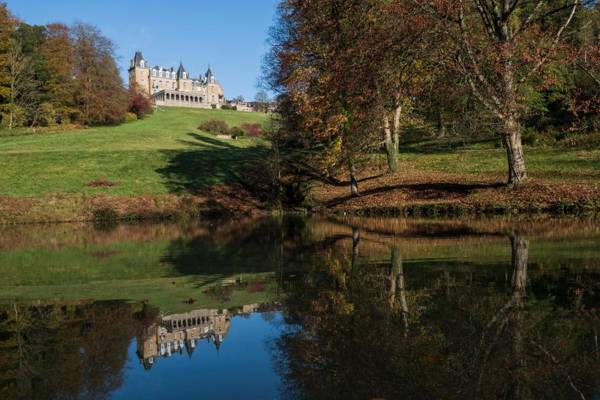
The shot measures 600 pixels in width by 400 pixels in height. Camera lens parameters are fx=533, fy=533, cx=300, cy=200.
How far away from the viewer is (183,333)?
285 inches

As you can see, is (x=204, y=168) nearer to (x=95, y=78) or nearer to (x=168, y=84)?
(x=95, y=78)

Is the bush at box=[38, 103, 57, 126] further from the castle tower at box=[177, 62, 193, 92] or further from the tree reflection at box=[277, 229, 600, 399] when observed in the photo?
the castle tower at box=[177, 62, 193, 92]

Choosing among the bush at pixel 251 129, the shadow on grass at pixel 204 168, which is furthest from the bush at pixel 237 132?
the shadow on grass at pixel 204 168

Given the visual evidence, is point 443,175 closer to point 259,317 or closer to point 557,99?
point 557,99

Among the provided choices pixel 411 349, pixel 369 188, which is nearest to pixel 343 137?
pixel 369 188

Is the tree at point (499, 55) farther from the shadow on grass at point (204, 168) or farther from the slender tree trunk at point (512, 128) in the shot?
the shadow on grass at point (204, 168)

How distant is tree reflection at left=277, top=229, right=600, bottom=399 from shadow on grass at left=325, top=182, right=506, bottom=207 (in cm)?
1659

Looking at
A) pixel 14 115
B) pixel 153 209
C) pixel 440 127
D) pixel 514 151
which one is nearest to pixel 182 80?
pixel 14 115

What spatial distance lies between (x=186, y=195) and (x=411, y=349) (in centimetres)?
2801

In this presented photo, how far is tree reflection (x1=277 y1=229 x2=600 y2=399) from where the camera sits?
497cm

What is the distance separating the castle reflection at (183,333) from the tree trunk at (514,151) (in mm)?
Answer: 18645

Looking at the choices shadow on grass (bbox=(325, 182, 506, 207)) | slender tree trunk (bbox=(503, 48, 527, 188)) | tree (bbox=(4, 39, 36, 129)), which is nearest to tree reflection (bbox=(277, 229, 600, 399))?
slender tree trunk (bbox=(503, 48, 527, 188))

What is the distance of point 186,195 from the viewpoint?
32688 mm

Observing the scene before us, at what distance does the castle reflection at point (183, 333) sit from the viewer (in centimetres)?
Result: 654
